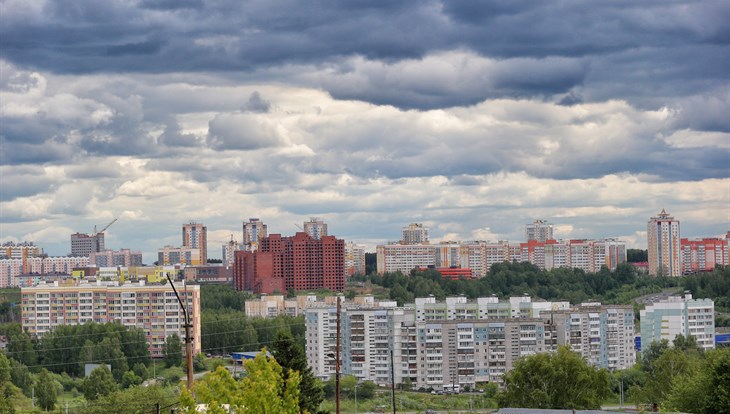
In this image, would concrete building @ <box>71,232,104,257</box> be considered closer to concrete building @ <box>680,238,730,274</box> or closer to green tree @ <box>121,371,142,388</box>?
concrete building @ <box>680,238,730,274</box>

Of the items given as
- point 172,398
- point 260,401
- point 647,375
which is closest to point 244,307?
point 647,375

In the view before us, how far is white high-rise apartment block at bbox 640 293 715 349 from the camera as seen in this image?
56719 millimetres

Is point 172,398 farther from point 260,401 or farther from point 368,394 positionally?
point 260,401

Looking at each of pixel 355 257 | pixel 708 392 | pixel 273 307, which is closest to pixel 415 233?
pixel 355 257

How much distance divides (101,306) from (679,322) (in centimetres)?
2930

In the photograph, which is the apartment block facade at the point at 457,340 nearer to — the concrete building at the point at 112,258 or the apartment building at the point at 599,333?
the apartment building at the point at 599,333

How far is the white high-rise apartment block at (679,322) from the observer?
56.7 metres

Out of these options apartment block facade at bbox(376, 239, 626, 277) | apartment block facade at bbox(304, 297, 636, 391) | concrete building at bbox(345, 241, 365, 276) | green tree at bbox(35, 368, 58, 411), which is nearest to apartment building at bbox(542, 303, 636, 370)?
apartment block facade at bbox(304, 297, 636, 391)

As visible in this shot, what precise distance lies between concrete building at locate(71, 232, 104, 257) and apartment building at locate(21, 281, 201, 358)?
7454cm

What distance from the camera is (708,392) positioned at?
26.5 meters

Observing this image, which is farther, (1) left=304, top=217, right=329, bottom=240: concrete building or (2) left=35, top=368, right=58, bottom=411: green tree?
(1) left=304, top=217, right=329, bottom=240: concrete building

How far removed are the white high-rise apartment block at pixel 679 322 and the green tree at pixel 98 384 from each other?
86.5ft

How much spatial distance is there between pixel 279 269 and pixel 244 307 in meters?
16.5

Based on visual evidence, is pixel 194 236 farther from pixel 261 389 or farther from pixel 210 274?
pixel 261 389
